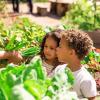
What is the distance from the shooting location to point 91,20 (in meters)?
9.10

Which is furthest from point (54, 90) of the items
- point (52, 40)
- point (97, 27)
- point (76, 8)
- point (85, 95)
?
point (76, 8)

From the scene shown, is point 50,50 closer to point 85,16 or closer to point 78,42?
point 78,42

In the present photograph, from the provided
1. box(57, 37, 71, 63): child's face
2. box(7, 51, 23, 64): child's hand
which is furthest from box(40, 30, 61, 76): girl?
box(57, 37, 71, 63): child's face

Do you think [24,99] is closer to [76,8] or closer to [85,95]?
[85,95]

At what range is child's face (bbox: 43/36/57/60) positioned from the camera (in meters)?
3.50

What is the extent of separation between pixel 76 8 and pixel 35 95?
28.7 ft

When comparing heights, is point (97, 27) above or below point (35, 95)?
below

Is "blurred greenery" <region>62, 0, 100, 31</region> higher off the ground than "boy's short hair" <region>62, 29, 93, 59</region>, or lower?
lower

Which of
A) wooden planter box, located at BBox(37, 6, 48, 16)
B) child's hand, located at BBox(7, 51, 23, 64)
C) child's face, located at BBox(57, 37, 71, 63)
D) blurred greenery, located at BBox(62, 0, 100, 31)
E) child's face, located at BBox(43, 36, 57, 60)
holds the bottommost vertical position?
wooden planter box, located at BBox(37, 6, 48, 16)

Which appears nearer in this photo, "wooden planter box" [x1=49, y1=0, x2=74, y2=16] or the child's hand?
the child's hand

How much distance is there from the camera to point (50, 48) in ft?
11.5

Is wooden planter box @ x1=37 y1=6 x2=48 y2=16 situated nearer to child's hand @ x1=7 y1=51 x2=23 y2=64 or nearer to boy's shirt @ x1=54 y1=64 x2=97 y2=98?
child's hand @ x1=7 y1=51 x2=23 y2=64

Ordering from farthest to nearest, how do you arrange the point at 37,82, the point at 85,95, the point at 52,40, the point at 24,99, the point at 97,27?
the point at 97,27 → the point at 52,40 → the point at 85,95 → the point at 37,82 → the point at 24,99

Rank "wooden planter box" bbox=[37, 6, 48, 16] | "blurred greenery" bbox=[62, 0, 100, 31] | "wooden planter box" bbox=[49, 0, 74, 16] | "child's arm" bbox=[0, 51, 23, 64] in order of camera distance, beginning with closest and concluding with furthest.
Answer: "child's arm" bbox=[0, 51, 23, 64], "blurred greenery" bbox=[62, 0, 100, 31], "wooden planter box" bbox=[37, 6, 48, 16], "wooden planter box" bbox=[49, 0, 74, 16]
